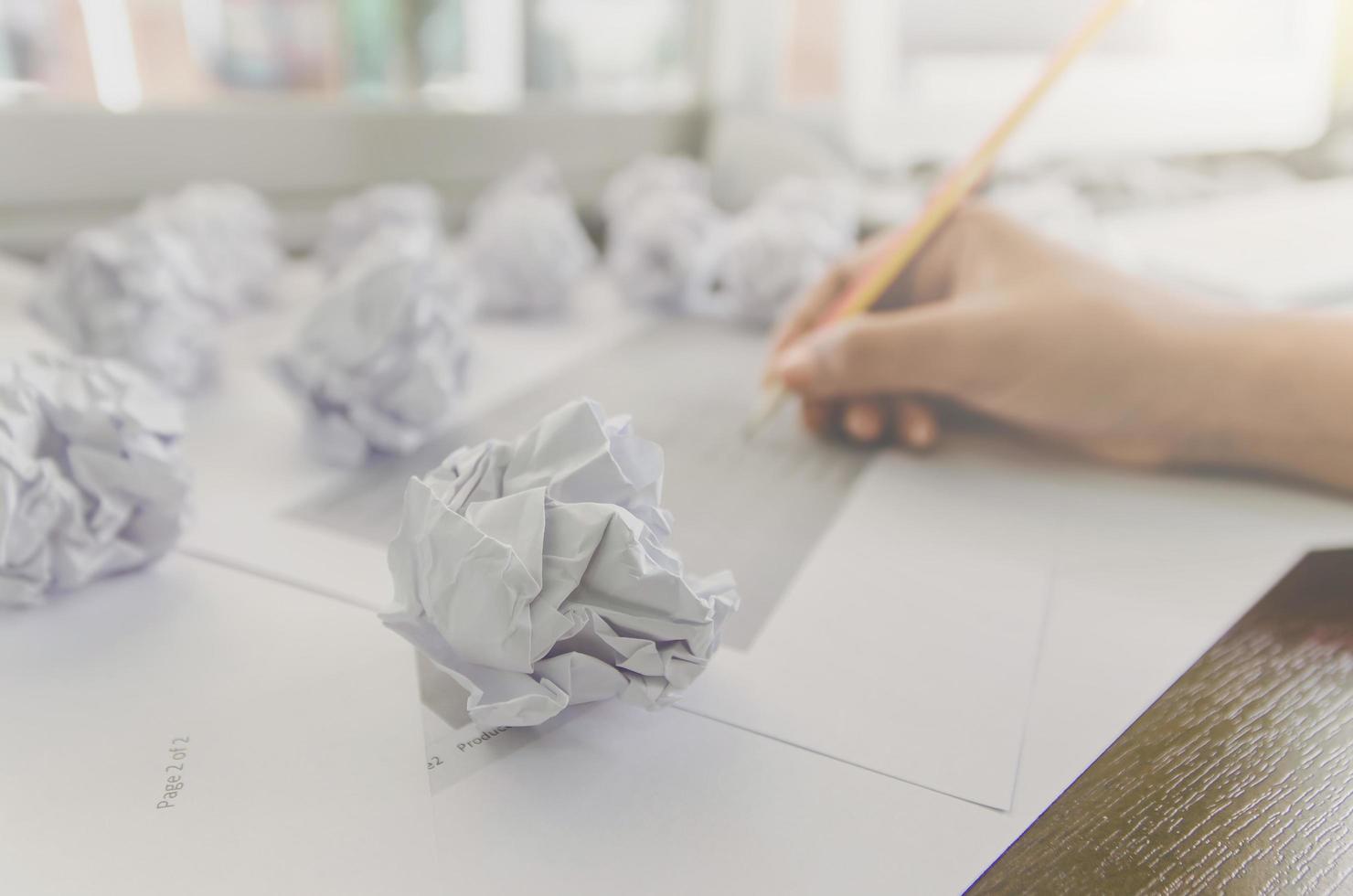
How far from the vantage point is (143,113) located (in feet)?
2.49

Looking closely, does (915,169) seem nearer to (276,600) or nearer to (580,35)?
(580,35)

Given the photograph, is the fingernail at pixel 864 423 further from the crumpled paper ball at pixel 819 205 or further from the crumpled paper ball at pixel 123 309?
the crumpled paper ball at pixel 123 309

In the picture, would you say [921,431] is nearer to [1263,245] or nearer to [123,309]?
[1263,245]

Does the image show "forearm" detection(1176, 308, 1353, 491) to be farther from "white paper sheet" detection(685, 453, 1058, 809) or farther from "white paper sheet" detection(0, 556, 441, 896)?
"white paper sheet" detection(0, 556, 441, 896)

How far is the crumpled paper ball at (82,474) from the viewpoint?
12.9 inches

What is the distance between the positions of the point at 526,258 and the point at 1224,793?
0.59 metres

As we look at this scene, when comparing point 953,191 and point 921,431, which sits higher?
point 953,191

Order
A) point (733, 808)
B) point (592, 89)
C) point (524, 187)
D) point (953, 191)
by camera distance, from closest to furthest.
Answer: point (733, 808) → point (953, 191) → point (524, 187) → point (592, 89)

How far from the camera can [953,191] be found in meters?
0.54

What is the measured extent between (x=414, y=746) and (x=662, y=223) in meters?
0.57

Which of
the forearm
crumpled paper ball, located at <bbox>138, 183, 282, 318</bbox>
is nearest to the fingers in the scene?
the forearm

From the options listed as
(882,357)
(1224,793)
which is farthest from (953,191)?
A: (1224,793)

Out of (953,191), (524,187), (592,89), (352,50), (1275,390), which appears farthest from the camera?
(592,89)

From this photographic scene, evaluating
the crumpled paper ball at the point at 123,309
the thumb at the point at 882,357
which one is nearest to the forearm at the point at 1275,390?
the thumb at the point at 882,357
